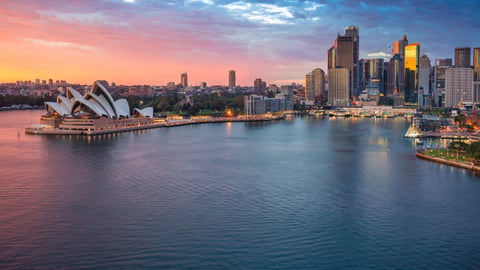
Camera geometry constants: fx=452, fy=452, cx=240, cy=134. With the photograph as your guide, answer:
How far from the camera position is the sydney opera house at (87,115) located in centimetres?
1658

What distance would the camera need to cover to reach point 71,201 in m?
6.49

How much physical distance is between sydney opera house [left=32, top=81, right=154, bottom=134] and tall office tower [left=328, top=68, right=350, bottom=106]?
115 ft

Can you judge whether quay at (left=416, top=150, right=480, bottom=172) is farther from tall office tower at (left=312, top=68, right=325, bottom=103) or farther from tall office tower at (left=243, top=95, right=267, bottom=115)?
tall office tower at (left=312, top=68, right=325, bottom=103)

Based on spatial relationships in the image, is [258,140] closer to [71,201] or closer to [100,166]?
[100,166]

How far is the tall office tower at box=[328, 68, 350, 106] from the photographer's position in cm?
5038

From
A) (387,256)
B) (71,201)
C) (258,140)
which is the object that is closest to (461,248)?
(387,256)

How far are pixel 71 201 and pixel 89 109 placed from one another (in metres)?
11.3

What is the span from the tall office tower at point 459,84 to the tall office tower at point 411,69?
11.7m

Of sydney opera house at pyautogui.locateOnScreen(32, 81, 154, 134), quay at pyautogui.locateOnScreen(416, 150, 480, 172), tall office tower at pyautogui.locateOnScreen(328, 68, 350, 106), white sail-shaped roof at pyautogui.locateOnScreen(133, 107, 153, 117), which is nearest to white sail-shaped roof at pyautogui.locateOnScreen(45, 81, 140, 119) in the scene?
sydney opera house at pyautogui.locateOnScreen(32, 81, 154, 134)

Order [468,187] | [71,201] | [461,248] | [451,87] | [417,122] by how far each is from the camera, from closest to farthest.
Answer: [461,248] < [71,201] < [468,187] < [417,122] < [451,87]

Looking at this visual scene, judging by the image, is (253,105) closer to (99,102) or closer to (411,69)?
(99,102)

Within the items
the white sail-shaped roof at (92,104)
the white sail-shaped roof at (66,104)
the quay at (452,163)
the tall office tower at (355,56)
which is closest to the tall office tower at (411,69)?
the tall office tower at (355,56)

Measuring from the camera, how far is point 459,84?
139 ft

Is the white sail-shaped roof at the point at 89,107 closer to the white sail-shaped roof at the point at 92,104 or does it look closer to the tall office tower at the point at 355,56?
the white sail-shaped roof at the point at 92,104
